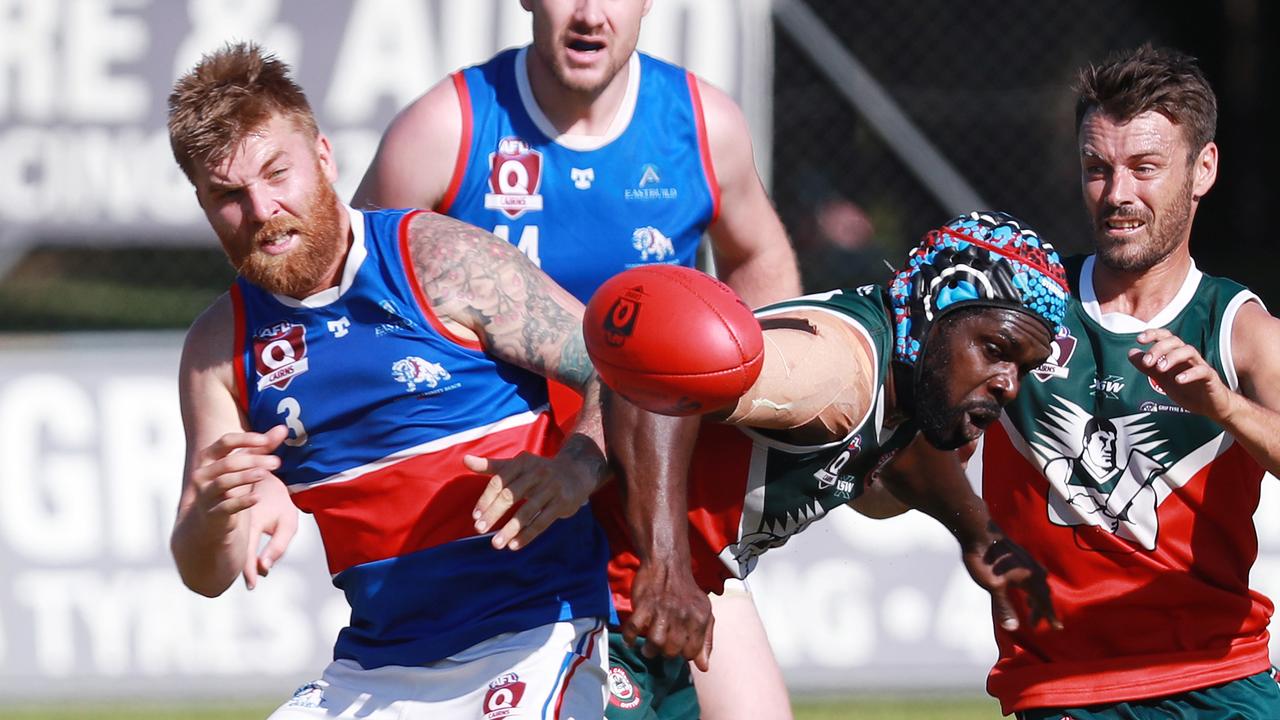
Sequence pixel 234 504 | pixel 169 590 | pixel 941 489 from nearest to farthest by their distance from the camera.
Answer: pixel 234 504, pixel 941 489, pixel 169 590

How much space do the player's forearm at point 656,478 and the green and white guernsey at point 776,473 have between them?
10.1 inches

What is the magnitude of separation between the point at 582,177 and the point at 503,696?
164 centimetres

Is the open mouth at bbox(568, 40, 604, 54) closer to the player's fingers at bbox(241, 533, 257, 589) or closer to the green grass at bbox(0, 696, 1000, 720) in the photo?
the player's fingers at bbox(241, 533, 257, 589)

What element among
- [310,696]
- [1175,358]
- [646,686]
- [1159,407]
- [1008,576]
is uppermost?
[1175,358]

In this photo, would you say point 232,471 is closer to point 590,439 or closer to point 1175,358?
point 590,439

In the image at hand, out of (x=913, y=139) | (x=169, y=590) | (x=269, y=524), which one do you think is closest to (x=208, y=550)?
(x=269, y=524)

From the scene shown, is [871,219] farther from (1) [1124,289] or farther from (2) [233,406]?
(2) [233,406]

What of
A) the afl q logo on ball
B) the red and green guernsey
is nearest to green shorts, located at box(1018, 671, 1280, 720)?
the red and green guernsey

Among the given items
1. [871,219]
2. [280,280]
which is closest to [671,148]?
[280,280]

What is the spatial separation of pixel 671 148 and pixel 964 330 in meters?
1.43

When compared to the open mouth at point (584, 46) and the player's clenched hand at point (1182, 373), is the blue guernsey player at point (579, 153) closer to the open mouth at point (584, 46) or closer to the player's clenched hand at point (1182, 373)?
the open mouth at point (584, 46)

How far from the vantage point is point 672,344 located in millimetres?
2975

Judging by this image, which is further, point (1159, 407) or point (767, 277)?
point (767, 277)

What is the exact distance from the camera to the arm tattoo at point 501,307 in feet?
11.3
